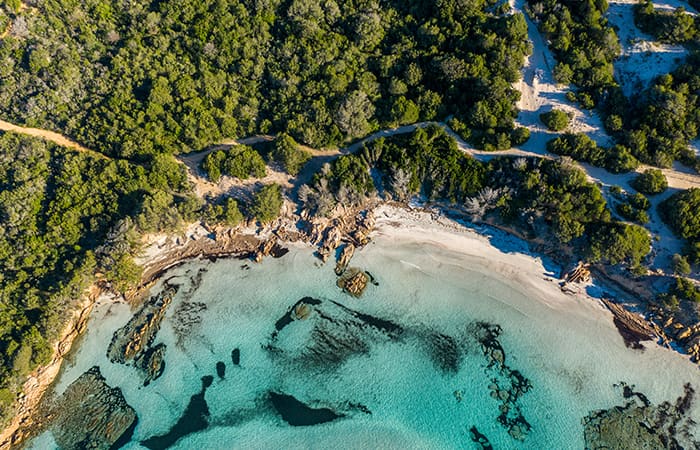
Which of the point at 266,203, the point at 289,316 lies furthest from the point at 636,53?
the point at 289,316

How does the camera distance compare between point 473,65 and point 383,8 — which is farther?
point 383,8

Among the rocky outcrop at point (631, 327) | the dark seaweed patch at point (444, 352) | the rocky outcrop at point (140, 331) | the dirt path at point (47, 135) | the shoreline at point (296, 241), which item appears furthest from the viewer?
the dirt path at point (47, 135)

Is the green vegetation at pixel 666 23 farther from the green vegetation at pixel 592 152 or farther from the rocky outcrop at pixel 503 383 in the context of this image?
the rocky outcrop at pixel 503 383

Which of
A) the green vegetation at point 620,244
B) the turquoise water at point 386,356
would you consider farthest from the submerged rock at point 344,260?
the green vegetation at point 620,244

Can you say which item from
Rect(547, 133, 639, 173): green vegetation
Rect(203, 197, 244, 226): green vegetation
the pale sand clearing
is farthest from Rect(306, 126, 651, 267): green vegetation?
the pale sand clearing

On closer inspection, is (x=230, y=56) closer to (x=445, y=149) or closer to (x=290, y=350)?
(x=445, y=149)

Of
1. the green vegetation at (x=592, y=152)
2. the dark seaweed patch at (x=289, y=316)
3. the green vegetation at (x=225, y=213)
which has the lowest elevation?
the dark seaweed patch at (x=289, y=316)

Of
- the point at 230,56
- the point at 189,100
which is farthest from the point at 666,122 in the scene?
the point at 189,100
